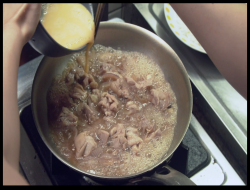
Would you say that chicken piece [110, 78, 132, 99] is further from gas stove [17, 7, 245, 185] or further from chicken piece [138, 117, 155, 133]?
gas stove [17, 7, 245, 185]

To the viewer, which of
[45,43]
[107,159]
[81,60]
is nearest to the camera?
[45,43]

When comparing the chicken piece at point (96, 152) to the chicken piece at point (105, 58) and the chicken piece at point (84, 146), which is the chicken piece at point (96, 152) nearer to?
the chicken piece at point (84, 146)

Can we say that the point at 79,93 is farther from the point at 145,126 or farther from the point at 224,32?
the point at 224,32

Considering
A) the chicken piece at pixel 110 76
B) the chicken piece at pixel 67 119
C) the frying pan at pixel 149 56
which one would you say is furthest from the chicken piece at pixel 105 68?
the chicken piece at pixel 67 119

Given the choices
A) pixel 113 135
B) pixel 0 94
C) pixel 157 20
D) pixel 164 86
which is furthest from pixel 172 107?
pixel 0 94

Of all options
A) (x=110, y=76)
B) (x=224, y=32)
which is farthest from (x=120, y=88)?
(x=224, y=32)
